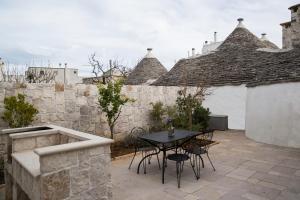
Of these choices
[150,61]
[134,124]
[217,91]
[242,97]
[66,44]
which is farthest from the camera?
[150,61]

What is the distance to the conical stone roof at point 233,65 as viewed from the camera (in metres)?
9.48

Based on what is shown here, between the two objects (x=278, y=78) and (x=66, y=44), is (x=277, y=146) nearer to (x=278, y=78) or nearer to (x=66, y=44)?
(x=278, y=78)

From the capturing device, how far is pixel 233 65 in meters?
11.7

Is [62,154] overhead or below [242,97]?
below

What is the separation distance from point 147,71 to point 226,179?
1449cm

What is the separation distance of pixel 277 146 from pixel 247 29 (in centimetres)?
964

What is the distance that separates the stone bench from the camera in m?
2.57

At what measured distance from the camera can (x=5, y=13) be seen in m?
7.01

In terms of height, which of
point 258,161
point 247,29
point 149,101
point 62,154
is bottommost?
point 258,161

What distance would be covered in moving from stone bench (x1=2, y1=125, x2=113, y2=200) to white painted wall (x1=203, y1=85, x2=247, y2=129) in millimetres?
8559

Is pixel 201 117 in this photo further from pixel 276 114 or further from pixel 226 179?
pixel 226 179

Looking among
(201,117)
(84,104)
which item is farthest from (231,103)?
(84,104)

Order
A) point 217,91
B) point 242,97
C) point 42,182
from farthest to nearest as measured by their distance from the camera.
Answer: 1. point 217,91
2. point 242,97
3. point 42,182

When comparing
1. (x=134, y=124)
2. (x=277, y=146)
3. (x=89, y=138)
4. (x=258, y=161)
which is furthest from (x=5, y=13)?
(x=277, y=146)
